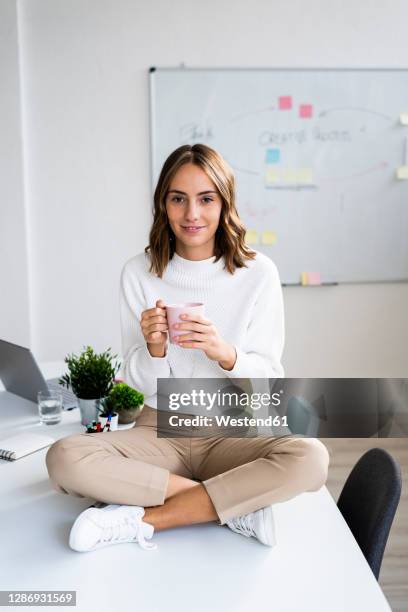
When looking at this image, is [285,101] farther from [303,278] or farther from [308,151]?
[303,278]

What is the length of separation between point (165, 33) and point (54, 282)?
142 cm

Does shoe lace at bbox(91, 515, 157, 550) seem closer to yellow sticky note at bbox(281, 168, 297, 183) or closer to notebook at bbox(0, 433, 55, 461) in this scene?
notebook at bbox(0, 433, 55, 461)

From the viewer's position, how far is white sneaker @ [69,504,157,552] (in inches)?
43.2

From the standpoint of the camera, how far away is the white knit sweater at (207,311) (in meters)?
1.63

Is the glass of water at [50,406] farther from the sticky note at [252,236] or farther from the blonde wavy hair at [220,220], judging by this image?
the sticky note at [252,236]

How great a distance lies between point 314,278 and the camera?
3.43m

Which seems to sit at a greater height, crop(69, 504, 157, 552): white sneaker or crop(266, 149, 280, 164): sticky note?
crop(266, 149, 280, 164): sticky note

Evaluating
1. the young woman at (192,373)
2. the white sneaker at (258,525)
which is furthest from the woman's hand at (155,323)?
the white sneaker at (258,525)

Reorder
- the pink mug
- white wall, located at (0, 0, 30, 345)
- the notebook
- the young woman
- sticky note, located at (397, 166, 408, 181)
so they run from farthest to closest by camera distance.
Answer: sticky note, located at (397, 166, 408, 181) → white wall, located at (0, 0, 30, 345) → the notebook → the pink mug → the young woman

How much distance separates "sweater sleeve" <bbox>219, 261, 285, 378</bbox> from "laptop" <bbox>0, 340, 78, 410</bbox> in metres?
0.51

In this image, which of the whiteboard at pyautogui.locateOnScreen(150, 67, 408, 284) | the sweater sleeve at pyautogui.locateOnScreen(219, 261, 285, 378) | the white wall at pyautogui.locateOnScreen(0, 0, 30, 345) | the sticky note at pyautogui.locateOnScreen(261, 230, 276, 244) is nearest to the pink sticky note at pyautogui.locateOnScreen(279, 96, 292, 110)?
the whiteboard at pyautogui.locateOnScreen(150, 67, 408, 284)

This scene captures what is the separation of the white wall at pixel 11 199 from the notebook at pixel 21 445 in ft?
6.16

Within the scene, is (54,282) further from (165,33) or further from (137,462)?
(137,462)

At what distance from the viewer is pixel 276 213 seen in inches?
133
